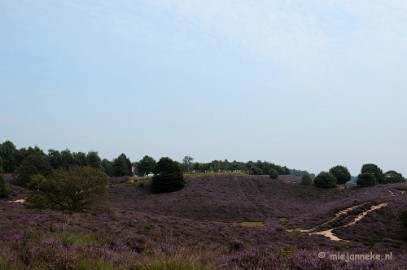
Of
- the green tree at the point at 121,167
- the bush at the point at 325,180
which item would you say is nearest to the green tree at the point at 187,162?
the green tree at the point at 121,167

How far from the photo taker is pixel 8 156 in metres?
102

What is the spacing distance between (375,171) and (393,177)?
6163mm

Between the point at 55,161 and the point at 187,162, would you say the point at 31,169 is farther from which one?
the point at 187,162

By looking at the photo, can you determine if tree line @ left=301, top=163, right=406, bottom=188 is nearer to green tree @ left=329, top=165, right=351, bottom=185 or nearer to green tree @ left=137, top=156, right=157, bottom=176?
green tree @ left=329, top=165, right=351, bottom=185

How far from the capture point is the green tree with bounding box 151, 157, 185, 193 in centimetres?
6322

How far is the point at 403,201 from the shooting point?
4100cm

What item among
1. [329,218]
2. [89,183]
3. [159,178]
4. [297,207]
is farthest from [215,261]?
[159,178]

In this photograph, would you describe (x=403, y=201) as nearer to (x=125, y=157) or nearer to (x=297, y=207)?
(x=297, y=207)

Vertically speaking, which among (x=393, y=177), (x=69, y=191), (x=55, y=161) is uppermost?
(x=55, y=161)

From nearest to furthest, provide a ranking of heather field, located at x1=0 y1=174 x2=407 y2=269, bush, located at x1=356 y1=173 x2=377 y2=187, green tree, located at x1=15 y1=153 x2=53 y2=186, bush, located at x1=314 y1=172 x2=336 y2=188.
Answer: heather field, located at x1=0 y1=174 x2=407 y2=269
bush, located at x1=356 y1=173 x2=377 y2=187
bush, located at x1=314 y1=172 x2=336 y2=188
green tree, located at x1=15 y1=153 x2=53 y2=186

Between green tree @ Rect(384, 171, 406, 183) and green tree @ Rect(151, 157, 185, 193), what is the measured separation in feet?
136

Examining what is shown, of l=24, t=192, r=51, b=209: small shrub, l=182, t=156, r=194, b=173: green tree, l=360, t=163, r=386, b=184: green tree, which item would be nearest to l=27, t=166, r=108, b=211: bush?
l=24, t=192, r=51, b=209: small shrub

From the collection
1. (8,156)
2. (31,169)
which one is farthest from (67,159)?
(8,156)

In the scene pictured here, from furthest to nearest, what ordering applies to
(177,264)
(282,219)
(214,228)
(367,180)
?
(367,180) → (282,219) → (214,228) → (177,264)
